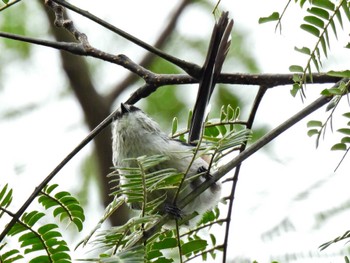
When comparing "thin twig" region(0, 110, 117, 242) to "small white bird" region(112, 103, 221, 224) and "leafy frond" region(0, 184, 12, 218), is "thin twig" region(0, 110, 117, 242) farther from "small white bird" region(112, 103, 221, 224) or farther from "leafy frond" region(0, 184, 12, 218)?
"small white bird" region(112, 103, 221, 224)

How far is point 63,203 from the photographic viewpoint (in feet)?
7.09

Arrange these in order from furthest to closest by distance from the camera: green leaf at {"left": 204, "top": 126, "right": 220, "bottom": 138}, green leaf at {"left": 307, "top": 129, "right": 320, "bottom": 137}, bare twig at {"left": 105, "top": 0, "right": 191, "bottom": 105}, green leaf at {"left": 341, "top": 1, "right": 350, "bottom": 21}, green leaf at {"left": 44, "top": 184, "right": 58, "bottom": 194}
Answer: bare twig at {"left": 105, "top": 0, "right": 191, "bottom": 105}, green leaf at {"left": 204, "top": 126, "right": 220, "bottom": 138}, green leaf at {"left": 44, "top": 184, "right": 58, "bottom": 194}, green leaf at {"left": 307, "top": 129, "right": 320, "bottom": 137}, green leaf at {"left": 341, "top": 1, "right": 350, "bottom": 21}

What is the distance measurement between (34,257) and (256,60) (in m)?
3.45

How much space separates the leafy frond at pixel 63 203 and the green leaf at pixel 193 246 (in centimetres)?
31

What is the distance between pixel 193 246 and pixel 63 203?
1.29 ft

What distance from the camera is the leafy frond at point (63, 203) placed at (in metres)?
2.13

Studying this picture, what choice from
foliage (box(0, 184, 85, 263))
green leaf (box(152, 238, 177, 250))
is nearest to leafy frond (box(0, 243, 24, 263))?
foliage (box(0, 184, 85, 263))

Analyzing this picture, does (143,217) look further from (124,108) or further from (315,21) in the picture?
(124,108)

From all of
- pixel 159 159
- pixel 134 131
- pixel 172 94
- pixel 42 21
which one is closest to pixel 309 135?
pixel 159 159

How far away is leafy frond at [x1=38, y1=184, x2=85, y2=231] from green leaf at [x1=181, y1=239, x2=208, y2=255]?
12.1 inches

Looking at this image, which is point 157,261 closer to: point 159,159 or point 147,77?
point 159,159

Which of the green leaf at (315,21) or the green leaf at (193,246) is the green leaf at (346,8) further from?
the green leaf at (193,246)

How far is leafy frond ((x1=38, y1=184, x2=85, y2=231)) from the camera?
6.99 feet

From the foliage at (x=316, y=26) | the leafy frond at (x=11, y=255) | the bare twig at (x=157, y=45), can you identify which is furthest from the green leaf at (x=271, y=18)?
the bare twig at (x=157, y=45)
